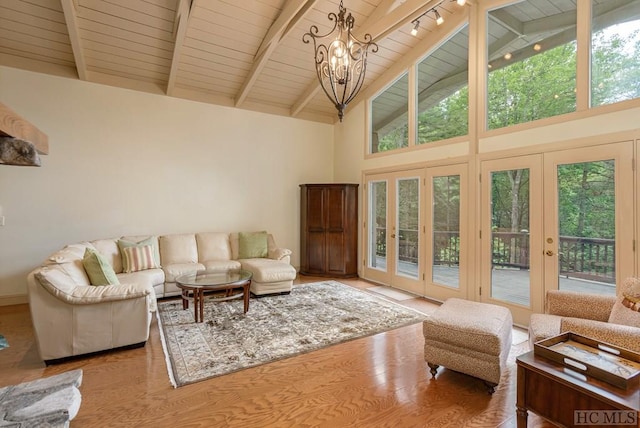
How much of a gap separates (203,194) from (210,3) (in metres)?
2.94

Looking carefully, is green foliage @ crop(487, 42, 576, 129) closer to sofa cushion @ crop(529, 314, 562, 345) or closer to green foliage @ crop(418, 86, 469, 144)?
green foliage @ crop(418, 86, 469, 144)

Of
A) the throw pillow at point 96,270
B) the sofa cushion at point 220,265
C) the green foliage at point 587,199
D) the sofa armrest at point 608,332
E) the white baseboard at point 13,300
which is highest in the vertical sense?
the green foliage at point 587,199

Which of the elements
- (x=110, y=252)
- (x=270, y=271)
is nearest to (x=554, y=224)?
(x=270, y=271)

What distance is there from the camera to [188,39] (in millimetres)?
4211

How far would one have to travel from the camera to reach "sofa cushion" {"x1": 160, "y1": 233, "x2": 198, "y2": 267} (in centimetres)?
483

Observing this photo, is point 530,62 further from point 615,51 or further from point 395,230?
point 395,230

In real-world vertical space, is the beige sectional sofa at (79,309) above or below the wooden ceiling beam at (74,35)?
below

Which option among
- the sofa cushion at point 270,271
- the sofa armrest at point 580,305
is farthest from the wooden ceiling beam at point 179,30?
the sofa armrest at point 580,305

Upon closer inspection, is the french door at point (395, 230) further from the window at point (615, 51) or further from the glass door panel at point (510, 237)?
the window at point (615, 51)

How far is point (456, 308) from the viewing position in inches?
104

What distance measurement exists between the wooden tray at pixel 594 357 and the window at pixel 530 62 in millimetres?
2628

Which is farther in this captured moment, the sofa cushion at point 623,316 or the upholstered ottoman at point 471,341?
the upholstered ottoman at point 471,341

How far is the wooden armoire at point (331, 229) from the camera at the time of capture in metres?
5.89

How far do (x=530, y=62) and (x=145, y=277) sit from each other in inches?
217
